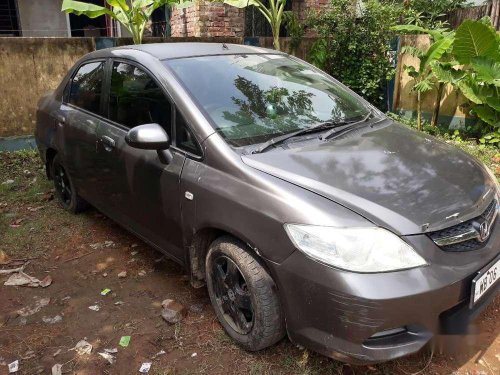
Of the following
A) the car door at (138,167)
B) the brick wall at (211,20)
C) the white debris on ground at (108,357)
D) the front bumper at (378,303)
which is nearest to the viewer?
the front bumper at (378,303)

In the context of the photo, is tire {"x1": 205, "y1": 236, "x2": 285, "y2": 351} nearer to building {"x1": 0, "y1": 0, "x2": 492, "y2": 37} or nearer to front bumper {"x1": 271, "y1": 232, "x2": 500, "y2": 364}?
front bumper {"x1": 271, "y1": 232, "x2": 500, "y2": 364}

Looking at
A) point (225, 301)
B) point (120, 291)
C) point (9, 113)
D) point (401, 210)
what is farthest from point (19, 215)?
point (401, 210)

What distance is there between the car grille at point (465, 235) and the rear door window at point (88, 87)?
284cm

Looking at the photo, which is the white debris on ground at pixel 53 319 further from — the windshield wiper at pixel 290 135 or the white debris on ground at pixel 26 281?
the windshield wiper at pixel 290 135

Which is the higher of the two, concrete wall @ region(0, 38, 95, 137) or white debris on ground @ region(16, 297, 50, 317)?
concrete wall @ region(0, 38, 95, 137)

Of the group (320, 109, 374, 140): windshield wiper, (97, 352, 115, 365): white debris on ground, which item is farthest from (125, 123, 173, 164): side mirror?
(97, 352, 115, 365): white debris on ground

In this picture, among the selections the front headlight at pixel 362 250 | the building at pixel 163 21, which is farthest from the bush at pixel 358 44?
the front headlight at pixel 362 250

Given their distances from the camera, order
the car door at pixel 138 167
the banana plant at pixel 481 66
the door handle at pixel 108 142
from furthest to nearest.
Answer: the banana plant at pixel 481 66 < the door handle at pixel 108 142 < the car door at pixel 138 167

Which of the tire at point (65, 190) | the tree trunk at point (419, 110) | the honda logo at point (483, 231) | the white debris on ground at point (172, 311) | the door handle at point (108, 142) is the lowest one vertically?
the white debris on ground at point (172, 311)

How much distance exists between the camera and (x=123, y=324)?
3.02m

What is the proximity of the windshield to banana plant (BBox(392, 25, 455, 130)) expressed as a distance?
390cm

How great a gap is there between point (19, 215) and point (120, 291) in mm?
2075

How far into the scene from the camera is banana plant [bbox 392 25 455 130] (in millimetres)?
6742

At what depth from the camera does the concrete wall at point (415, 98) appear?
7359mm
